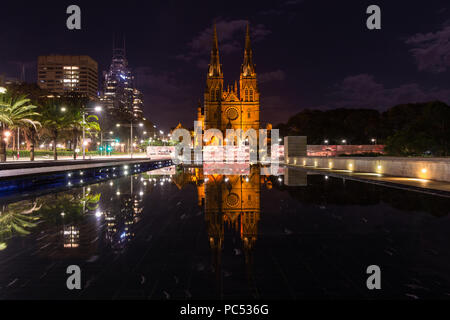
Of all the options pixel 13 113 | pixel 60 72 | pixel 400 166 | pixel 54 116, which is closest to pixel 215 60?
pixel 54 116

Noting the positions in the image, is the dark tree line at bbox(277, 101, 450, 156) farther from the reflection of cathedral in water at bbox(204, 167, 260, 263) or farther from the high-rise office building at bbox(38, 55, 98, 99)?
the high-rise office building at bbox(38, 55, 98, 99)

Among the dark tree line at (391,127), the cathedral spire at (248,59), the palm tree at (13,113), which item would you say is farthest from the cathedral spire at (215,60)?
the palm tree at (13,113)

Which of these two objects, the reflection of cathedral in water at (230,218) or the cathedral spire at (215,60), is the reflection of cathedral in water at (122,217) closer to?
the reflection of cathedral in water at (230,218)

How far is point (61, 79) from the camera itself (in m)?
191

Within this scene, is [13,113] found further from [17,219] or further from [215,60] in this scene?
[215,60]

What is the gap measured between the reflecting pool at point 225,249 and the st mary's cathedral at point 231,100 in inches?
4142

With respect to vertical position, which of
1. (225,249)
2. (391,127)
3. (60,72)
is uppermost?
(60,72)

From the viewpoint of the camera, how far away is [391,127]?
92.2 meters

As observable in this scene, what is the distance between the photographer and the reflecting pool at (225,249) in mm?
4094

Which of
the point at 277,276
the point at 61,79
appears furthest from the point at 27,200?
the point at 61,79

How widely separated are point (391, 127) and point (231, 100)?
2181 inches

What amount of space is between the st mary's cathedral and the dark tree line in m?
20.8

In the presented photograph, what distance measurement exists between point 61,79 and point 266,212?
21650 cm
